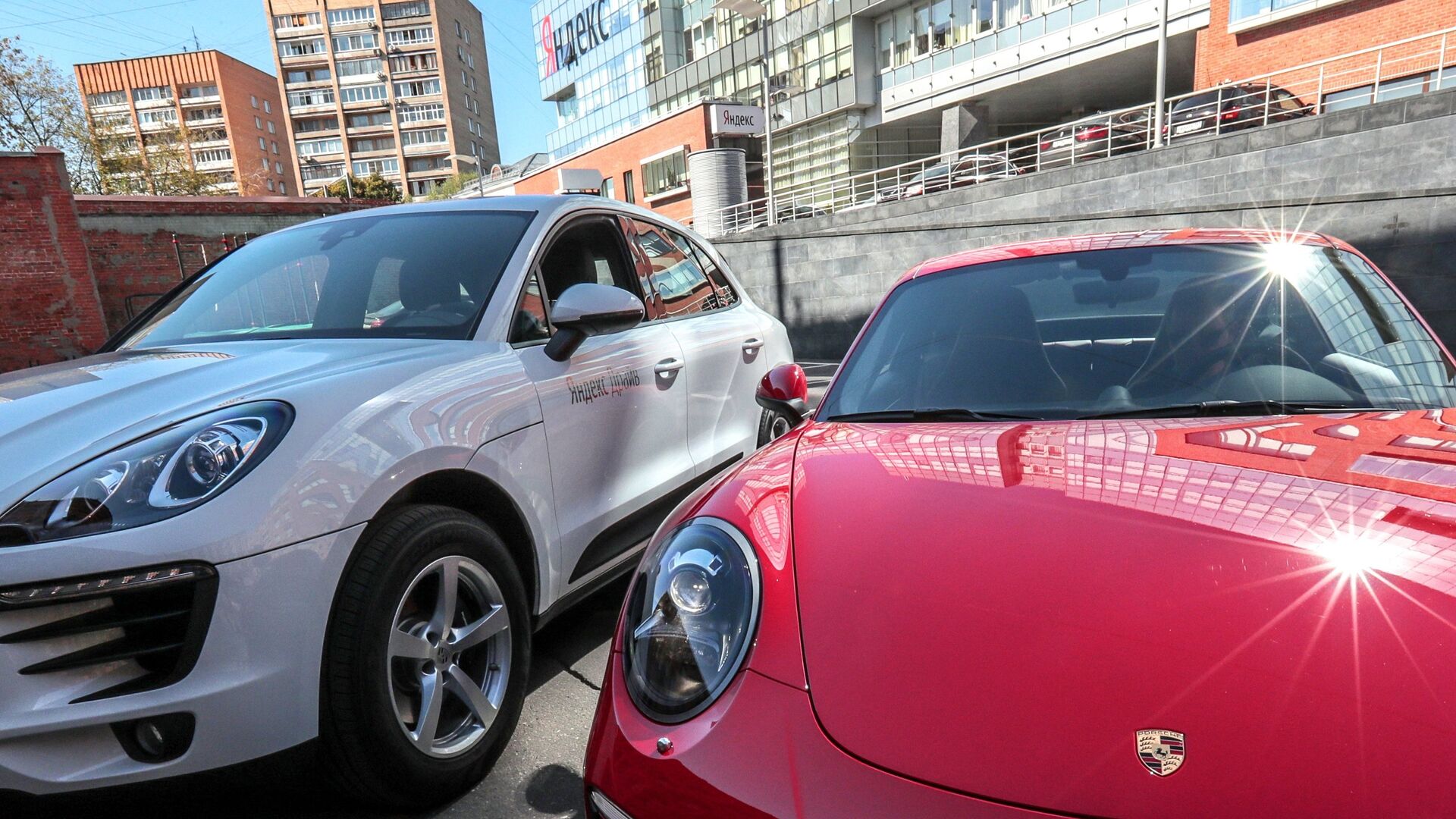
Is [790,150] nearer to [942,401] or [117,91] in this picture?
[942,401]

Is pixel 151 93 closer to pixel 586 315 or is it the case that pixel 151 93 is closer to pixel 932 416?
pixel 586 315

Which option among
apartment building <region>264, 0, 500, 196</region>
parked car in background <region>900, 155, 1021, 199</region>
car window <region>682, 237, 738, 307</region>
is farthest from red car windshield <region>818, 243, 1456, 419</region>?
apartment building <region>264, 0, 500, 196</region>

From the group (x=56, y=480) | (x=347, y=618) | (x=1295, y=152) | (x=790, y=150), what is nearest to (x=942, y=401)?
(x=347, y=618)

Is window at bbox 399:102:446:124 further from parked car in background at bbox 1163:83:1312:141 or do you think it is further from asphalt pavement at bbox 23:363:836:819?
asphalt pavement at bbox 23:363:836:819

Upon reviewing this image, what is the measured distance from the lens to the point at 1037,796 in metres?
0.96

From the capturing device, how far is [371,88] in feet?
255

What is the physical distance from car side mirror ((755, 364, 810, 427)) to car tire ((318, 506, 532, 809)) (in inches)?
35.2

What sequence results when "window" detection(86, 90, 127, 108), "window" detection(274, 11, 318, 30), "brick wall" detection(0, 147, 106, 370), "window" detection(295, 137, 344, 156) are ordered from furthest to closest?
"window" detection(86, 90, 127, 108) → "window" detection(295, 137, 344, 156) → "window" detection(274, 11, 318, 30) → "brick wall" detection(0, 147, 106, 370)

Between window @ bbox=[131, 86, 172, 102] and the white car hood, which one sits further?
window @ bbox=[131, 86, 172, 102]

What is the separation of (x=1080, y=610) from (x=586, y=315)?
1.71 meters

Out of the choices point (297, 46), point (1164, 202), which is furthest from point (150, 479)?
point (297, 46)

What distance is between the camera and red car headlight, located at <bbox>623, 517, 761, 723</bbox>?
1259mm

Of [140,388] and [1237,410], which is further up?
[140,388]

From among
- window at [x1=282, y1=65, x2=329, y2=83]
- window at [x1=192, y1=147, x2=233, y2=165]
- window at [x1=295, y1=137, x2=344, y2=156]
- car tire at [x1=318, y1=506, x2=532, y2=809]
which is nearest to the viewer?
car tire at [x1=318, y1=506, x2=532, y2=809]
